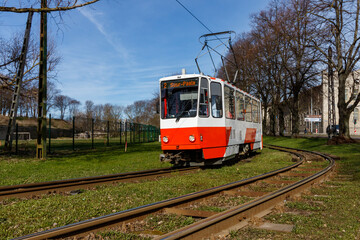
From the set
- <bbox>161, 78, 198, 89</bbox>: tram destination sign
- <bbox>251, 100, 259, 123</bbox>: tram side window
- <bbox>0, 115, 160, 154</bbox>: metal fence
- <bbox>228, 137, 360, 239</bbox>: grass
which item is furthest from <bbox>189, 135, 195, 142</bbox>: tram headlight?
<bbox>0, 115, 160, 154</bbox>: metal fence

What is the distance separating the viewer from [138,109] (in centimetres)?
8644

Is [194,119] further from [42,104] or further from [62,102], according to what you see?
[62,102]

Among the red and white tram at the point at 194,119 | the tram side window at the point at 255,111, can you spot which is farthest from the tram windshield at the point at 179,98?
the tram side window at the point at 255,111

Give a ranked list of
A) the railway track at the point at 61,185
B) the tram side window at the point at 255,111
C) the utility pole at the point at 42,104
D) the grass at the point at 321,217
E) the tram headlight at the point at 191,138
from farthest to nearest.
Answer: the tram side window at the point at 255,111 < the utility pole at the point at 42,104 < the tram headlight at the point at 191,138 < the railway track at the point at 61,185 < the grass at the point at 321,217

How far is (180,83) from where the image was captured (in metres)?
10.5

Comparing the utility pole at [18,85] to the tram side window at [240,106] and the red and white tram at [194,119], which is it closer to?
the red and white tram at [194,119]

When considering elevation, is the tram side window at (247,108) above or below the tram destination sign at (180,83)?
below

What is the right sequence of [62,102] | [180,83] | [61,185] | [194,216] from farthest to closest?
[62,102], [180,83], [61,185], [194,216]

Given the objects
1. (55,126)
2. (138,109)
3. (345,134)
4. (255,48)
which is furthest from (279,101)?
(138,109)

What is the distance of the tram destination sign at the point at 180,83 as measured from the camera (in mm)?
10258

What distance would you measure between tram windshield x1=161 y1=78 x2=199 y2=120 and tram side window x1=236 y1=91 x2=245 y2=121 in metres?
2.96

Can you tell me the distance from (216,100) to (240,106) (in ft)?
8.64

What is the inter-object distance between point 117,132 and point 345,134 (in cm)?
2008

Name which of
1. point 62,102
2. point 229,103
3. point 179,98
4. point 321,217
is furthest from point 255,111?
point 62,102
